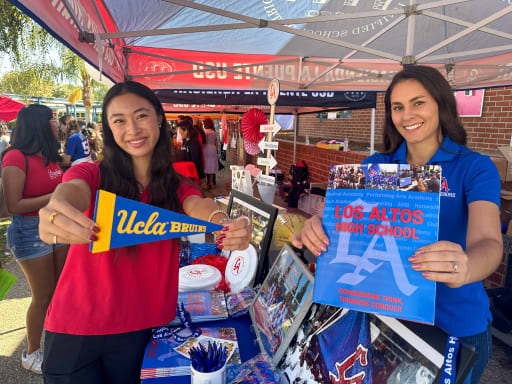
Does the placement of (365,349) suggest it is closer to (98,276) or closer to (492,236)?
(492,236)

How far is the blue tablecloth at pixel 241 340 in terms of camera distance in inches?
44.8

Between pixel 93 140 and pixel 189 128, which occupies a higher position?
pixel 189 128

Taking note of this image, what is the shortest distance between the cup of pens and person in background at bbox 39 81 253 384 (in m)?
0.34

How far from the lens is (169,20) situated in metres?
2.99

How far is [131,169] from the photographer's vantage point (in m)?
1.34

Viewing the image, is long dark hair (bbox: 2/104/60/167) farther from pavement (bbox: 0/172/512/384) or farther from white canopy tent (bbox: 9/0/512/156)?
pavement (bbox: 0/172/512/384)

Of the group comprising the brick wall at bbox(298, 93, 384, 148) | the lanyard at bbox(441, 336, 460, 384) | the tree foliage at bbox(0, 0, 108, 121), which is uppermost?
the tree foliage at bbox(0, 0, 108, 121)

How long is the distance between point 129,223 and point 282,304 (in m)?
0.69

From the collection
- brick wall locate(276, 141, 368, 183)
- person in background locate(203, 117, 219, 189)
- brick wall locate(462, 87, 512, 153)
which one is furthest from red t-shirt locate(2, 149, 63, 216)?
person in background locate(203, 117, 219, 189)

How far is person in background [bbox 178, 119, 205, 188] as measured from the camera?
757 centimetres

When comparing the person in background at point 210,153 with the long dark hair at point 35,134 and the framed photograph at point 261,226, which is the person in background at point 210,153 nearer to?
the long dark hair at point 35,134

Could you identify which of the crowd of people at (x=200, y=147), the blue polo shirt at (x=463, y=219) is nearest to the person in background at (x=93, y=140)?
the crowd of people at (x=200, y=147)

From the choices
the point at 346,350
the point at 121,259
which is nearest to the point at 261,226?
the point at 121,259

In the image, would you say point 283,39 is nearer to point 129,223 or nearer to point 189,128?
A: point 129,223
